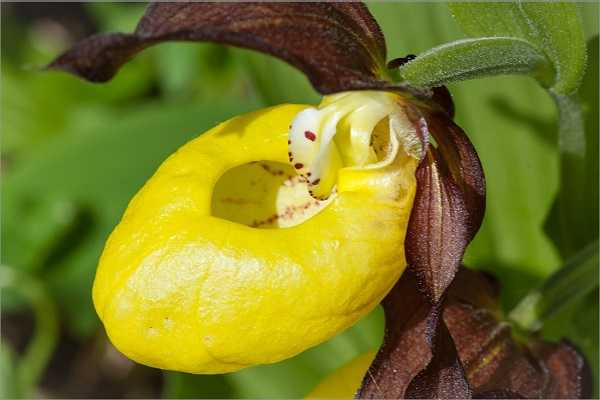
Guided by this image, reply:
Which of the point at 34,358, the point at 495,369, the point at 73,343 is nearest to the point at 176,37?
the point at 495,369

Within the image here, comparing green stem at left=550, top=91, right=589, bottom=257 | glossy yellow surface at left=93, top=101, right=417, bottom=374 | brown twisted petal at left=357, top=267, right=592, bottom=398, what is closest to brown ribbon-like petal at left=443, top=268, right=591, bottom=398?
brown twisted petal at left=357, top=267, right=592, bottom=398

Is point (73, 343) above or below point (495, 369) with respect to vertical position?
below

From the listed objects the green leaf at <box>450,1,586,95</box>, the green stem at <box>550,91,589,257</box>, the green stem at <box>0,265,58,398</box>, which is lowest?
the green stem at <box>0,265,58,398</box>

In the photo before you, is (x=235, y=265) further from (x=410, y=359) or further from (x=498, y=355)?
(x=498, y=355)

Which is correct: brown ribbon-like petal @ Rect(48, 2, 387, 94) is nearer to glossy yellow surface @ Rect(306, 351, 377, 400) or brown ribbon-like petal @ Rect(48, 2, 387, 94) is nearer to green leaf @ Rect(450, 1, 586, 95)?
green leaf @ Rect(450, 1, 586, 95)

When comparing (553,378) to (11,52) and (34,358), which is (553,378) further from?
(11,52)
